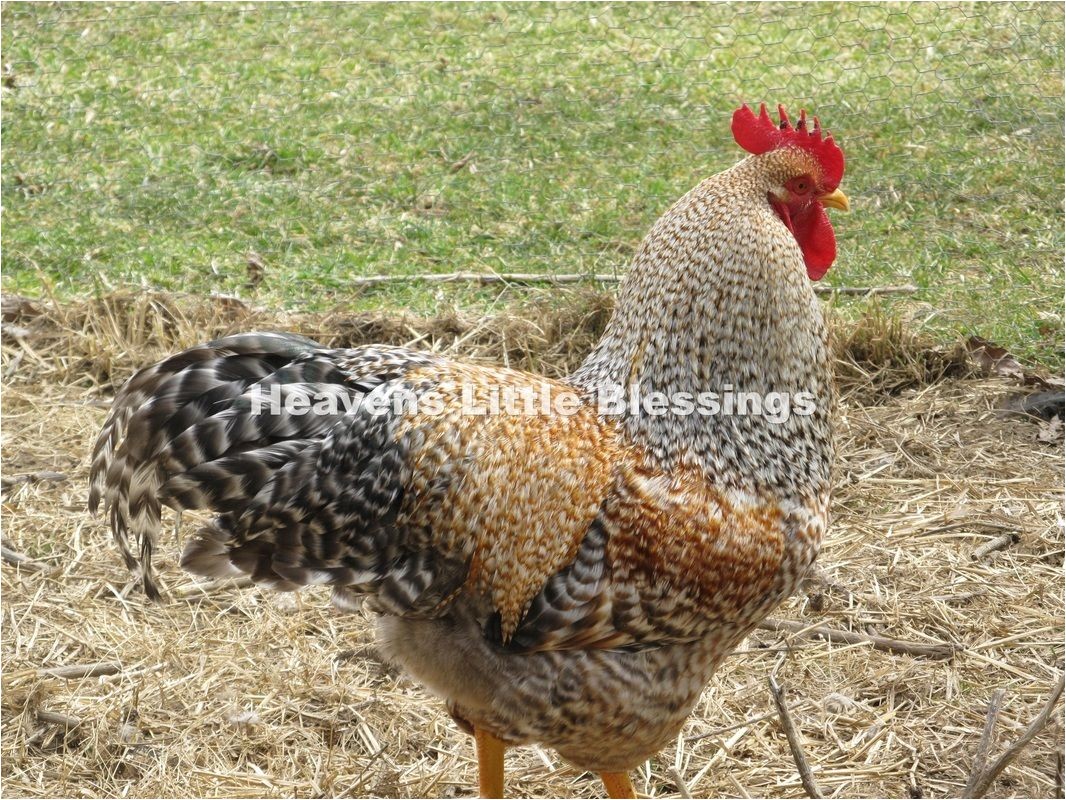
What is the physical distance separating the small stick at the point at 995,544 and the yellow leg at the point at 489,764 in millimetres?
2040

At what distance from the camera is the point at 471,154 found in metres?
6.78

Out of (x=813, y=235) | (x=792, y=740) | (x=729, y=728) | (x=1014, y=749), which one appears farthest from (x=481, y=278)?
(x=1014, y=749)

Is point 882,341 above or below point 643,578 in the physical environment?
below

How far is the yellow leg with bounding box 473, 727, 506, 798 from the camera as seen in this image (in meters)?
2.67

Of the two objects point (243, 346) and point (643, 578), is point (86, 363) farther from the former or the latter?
point (643, 578)

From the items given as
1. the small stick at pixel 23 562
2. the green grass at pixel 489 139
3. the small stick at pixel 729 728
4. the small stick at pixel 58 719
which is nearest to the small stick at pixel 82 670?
the small stick at pixel 58 719

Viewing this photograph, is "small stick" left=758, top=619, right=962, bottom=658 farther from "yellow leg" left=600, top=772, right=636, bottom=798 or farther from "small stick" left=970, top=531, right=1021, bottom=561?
"yellow leg" left=600, top=772, right=636, bottom=798

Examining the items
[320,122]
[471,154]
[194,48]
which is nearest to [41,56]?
[194,48]

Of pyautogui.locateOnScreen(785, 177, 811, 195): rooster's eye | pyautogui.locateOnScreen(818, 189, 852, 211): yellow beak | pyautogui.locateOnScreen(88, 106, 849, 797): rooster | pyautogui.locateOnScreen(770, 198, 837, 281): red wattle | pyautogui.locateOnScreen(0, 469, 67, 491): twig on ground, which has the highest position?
pyautogui.locateOnScreen(785, 177, 811, 195): rooster's eye

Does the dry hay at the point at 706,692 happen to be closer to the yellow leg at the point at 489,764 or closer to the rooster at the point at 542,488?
the yellow leg at the point at 489,764

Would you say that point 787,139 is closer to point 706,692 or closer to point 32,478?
point 706,692

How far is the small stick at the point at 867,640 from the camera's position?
3.38 metres

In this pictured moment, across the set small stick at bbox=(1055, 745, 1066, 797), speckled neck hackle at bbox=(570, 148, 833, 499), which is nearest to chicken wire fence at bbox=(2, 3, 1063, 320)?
speckled neck hackle at bbox=(570, 148, 833, 499)

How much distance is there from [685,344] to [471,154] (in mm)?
4565
